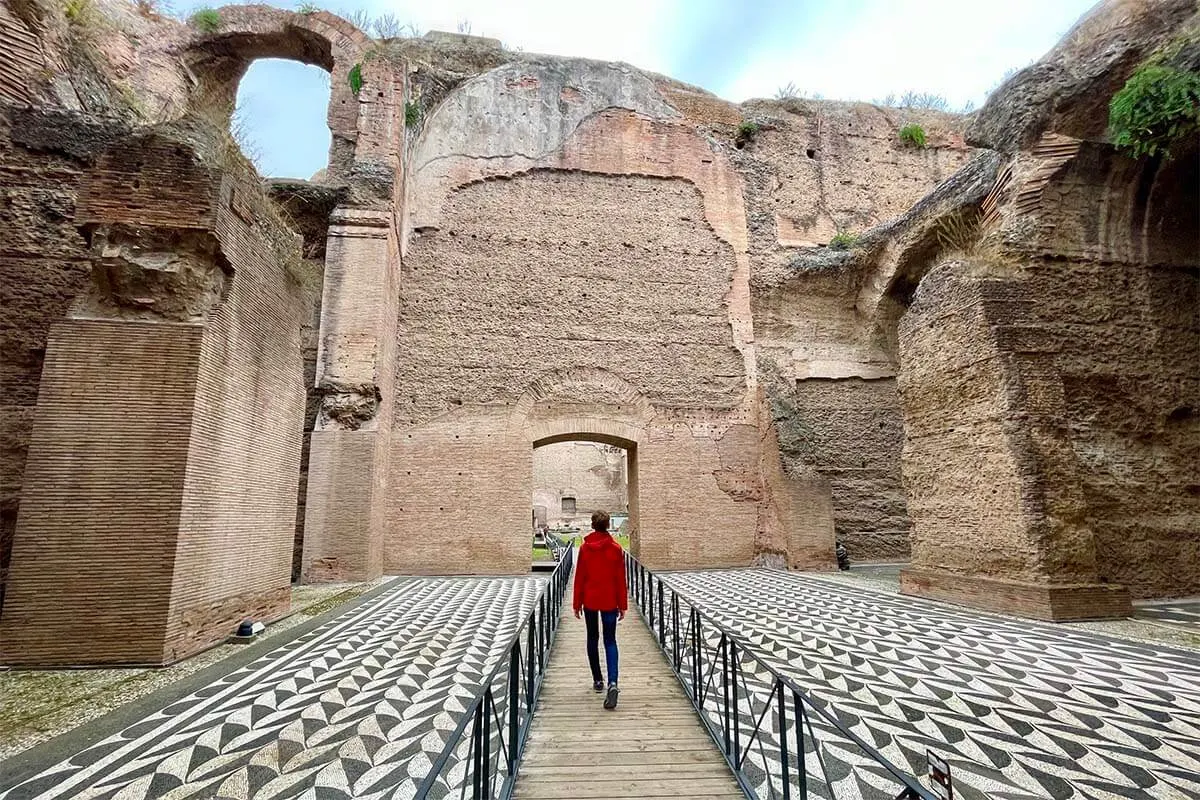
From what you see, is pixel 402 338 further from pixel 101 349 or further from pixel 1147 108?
pixel 1147 108

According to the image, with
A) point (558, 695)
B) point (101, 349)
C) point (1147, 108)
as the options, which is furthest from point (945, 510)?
point (101, 349)

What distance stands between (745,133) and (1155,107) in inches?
359

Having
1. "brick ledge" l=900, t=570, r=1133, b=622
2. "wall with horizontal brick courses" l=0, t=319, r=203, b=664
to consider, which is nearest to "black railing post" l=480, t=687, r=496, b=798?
"wall with horizontal brick courses" l=0, t=319, r=203, b=664

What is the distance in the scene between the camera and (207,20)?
11.2 m

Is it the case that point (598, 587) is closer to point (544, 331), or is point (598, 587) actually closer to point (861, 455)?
point (544, 331)

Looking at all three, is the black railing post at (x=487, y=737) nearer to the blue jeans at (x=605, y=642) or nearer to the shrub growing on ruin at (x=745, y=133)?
the blue jeans at (x=605, y=642)

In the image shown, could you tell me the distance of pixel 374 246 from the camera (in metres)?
9.12

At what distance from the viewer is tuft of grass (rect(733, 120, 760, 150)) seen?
13.3 meters

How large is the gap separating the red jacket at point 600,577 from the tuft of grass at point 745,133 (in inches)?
480

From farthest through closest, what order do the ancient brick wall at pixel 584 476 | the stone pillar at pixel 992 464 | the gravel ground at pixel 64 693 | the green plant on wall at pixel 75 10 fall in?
the ancient brick wall at pixel 584 476
the green plant on wall at pixel 75 10
the stone pillar at pixel 992 464
the gravel ground at pixel 64 693

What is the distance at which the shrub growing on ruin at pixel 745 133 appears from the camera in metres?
13.3

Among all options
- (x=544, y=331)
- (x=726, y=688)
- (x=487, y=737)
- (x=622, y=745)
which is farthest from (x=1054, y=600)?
(x=544, y=331)

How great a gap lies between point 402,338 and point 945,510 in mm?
8306

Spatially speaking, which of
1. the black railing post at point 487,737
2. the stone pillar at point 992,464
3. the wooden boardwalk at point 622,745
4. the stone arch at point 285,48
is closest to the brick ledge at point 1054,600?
the stone pillar at point 992,464
